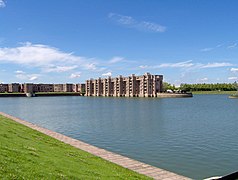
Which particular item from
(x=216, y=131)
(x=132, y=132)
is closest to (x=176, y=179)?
(x=132, y=132)

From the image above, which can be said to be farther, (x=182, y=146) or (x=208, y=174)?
(x=182, y=146)

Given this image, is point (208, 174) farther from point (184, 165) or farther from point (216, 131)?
point (216, 131)

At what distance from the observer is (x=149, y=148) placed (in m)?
27.3

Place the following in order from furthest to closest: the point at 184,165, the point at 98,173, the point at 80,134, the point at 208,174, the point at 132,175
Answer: the point at 80,134 → the point at 184,165 → the point at 208,174 → the point at 132,175 → the point at 98,173

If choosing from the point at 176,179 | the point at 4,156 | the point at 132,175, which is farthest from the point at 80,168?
the point at 176,179


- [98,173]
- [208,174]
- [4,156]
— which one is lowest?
[208,174]

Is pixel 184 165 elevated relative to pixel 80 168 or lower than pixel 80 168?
lower

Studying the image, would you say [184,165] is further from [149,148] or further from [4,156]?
A: [4,156]

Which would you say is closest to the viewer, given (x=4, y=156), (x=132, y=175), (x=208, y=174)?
(x=4, y=156)

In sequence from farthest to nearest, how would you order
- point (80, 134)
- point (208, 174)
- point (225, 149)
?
1. point (80, 134)
2. point (225, 149)
3. point (208, 174)

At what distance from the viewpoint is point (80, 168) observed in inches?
571

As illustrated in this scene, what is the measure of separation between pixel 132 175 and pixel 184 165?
7437mm

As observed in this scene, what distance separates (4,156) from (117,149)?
1571cm

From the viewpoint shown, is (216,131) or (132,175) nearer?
(132,175)
